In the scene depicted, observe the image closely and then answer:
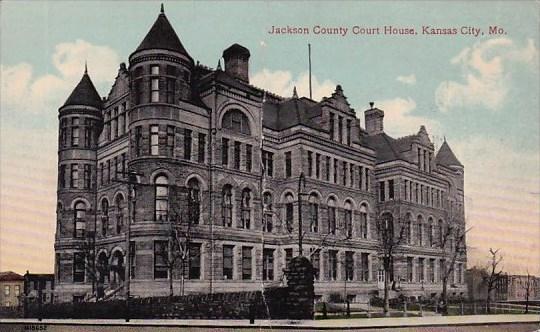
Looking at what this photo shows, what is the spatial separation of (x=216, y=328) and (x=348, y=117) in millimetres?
4466

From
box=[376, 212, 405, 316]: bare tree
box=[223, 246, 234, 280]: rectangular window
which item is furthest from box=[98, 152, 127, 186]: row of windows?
box=[376, 212, 405, 316]: bare tree

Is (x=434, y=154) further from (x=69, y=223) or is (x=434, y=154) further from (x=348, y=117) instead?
(x=69, y=223)

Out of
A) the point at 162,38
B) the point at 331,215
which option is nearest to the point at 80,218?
the point at 162,38

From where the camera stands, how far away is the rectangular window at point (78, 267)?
1088cm

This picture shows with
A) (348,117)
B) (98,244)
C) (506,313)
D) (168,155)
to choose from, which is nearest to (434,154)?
(348,117)

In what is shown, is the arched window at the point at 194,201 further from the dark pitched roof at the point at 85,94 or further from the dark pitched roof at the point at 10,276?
the dark pitched roof at the point at 10,276

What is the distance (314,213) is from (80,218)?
4102 mm

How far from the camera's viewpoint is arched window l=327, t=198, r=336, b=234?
39.2 feet

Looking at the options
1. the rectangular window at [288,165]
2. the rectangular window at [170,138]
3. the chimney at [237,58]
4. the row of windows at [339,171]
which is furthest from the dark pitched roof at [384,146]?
the rectangular window at [170,138]

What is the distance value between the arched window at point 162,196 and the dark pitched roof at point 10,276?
2.51 metres

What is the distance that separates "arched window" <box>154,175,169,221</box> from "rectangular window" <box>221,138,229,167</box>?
1.11m

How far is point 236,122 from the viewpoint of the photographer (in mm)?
11469

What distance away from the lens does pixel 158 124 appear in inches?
424

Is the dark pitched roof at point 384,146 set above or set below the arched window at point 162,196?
above
